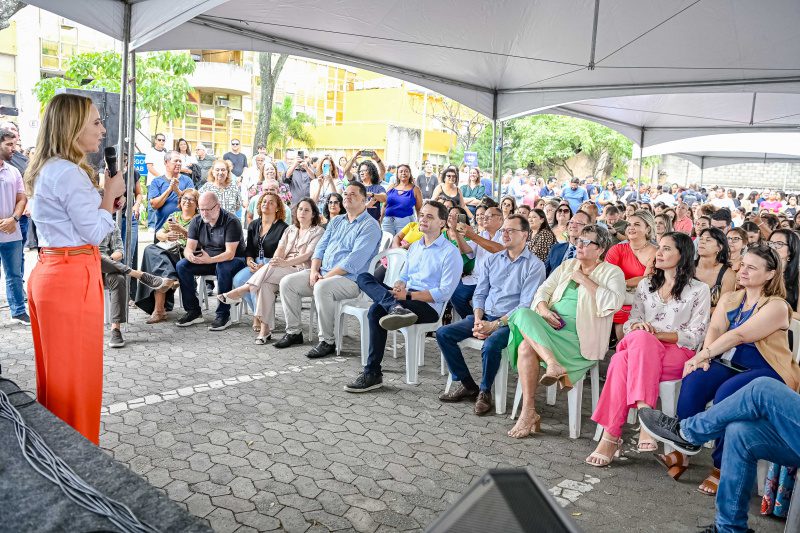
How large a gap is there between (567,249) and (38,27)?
26.7 meters

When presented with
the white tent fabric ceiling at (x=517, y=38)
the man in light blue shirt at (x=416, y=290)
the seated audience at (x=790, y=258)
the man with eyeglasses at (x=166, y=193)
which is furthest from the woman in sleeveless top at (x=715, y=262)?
the man with eyeglasses at (x=166, y=193)

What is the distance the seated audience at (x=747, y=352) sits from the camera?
3283 mm

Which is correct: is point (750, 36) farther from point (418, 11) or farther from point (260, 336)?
point (260, 336)

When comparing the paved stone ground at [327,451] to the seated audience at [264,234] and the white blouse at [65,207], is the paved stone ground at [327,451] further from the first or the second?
the seated audience at [264,234]

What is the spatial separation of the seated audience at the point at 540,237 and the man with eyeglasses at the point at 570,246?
0.12 metres

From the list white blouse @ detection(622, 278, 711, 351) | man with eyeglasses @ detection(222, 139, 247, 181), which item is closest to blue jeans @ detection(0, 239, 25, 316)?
white blouse @ detection(622, 278, 711, 351)

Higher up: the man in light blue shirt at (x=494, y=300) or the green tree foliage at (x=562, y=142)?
the green tree foliage at (x=562, y=142)

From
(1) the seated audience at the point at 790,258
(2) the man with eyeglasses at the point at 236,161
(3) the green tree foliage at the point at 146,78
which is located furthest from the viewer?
(3) the green tree foliage at the point at 146,78

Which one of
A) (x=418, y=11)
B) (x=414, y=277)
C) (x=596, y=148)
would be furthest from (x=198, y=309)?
(x=596, y=148)

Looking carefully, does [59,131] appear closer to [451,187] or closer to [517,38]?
[517,38]

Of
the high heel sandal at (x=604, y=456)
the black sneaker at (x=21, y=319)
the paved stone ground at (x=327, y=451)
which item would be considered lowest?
the paved stone ground at (x=327, y=451)

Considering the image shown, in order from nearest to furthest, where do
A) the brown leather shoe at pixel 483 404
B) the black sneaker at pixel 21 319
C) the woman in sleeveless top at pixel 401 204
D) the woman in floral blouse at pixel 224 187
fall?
the brown leather shoe at pixel 483 404
the black sneaker at pixel 21 319
the woman in floral blouse at pixel 224 187
the woman in sleeveless top at pixel 401 204

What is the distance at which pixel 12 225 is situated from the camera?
5.59 metres

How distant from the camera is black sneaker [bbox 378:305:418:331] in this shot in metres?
4.47
